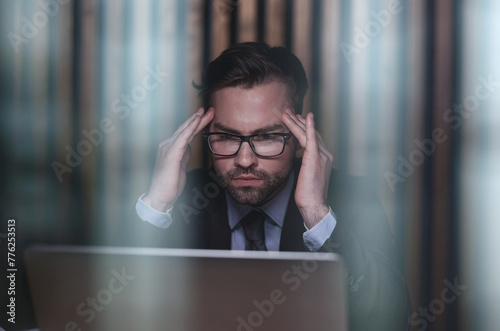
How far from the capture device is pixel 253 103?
1768 millimetres

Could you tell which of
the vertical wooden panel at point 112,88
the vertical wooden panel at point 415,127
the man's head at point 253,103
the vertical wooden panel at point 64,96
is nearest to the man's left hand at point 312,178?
the man's head at point 253,103

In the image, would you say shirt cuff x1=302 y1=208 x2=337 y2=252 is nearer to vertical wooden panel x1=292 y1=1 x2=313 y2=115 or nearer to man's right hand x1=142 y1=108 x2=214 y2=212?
vertical wooden panel x1=292 y1=1 x2=313 y2=115

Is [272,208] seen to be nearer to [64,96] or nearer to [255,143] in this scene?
[255,143]

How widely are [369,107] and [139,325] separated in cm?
127

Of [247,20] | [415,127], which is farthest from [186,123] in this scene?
[415,127]

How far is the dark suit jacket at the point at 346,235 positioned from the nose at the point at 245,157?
139mm

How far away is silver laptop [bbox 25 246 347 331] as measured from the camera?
2.62ft

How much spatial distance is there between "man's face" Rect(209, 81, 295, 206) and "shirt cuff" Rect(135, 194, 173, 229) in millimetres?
276

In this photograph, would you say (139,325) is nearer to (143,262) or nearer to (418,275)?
(143,262)

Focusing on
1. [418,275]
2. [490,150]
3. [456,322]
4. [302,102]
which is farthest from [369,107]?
[456,322]

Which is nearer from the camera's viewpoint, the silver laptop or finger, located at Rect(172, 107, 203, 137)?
the silver laptop

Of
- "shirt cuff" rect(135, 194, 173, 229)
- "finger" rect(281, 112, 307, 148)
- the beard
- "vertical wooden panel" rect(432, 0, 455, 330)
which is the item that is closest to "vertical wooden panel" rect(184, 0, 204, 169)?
the beard

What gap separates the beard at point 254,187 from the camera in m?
1.81

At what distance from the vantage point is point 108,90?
1914 mm
